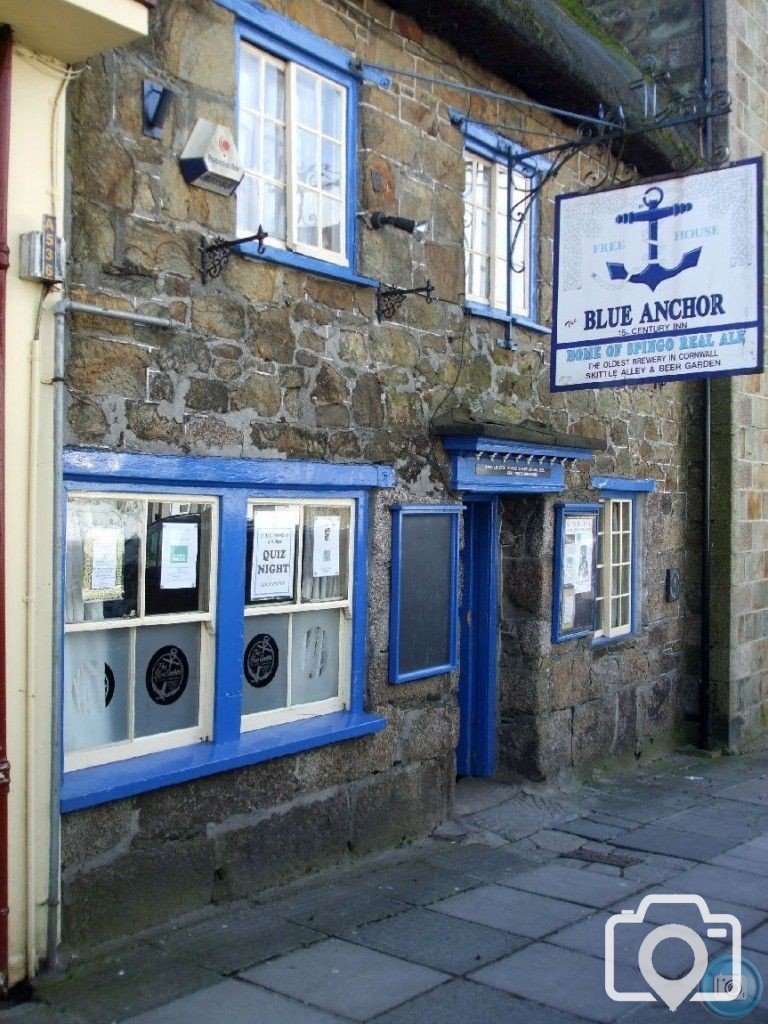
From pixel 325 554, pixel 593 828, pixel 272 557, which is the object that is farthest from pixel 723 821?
pixel 272 557

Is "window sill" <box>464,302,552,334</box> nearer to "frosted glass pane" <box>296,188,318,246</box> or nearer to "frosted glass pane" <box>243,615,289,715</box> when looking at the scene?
"frosted glass pane" <box>296,188,318,246</box>

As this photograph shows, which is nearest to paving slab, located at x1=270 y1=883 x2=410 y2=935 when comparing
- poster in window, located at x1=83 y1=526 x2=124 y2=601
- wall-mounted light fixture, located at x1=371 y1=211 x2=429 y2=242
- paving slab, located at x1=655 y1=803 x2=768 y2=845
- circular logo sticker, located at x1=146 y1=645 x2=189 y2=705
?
circular logo sticker, located at x1=146 y1=645 x2=189 y2=705

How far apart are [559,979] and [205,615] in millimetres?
2609

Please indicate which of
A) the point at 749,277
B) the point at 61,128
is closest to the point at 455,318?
the point at 749,277

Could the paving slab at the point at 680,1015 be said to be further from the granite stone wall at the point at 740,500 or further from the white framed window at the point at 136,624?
the granite stone wall at the point at 740,500

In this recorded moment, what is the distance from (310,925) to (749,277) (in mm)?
4825

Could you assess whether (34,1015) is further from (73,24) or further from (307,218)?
(307,218)

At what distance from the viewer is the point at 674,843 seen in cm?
779

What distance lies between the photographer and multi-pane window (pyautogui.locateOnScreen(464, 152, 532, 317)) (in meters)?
8.48

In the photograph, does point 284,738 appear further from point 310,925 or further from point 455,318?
point 455,318

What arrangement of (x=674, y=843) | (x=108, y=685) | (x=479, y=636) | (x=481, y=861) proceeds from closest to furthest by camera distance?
(x=108, y=685) < (x=481, y=861) < (x=674, y=843) < (x=479, y=636)

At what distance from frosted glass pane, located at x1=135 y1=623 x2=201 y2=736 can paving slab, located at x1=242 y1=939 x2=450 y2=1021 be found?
4.57ft

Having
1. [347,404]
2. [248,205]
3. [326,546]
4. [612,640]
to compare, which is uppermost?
[248,205]

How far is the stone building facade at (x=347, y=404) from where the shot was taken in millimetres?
5531
